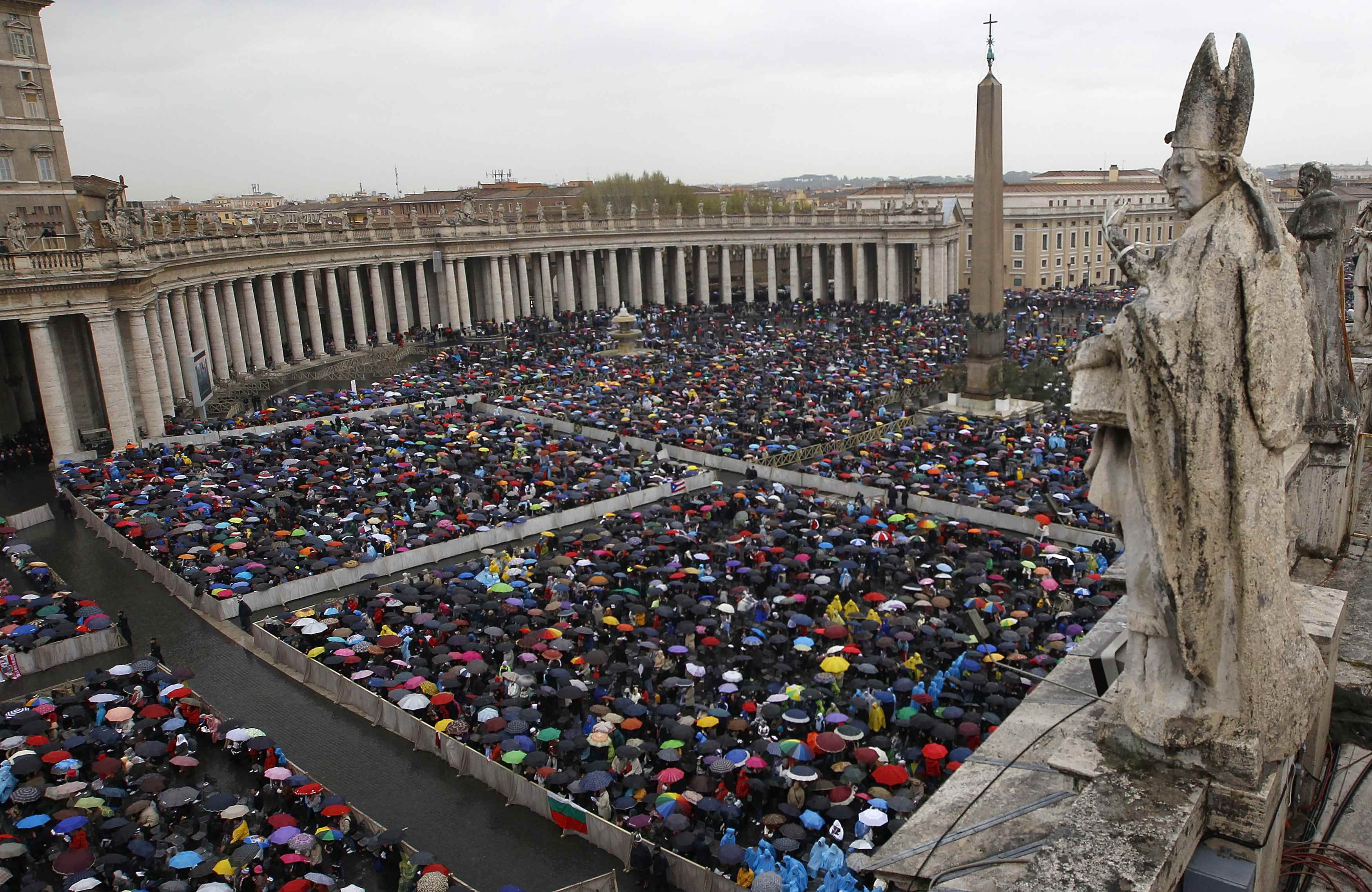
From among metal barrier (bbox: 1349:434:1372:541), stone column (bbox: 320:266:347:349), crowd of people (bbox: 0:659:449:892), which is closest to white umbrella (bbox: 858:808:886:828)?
crowd of people (bbox: 0:659:449:892)

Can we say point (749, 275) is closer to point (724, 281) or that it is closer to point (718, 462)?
point (724, 281)

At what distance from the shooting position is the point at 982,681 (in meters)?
18.0

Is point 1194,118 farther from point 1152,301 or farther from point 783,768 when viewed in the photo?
point 783,768

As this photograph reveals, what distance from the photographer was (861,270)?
78.4 metres

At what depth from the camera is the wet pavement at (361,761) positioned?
15.1 metres

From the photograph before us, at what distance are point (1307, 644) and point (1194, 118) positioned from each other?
2.85 meters

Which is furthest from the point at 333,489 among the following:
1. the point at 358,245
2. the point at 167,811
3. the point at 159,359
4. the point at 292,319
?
the point at 358,245

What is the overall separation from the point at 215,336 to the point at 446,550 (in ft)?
107

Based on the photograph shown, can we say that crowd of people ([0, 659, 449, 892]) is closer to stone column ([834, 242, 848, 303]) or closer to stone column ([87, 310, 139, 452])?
stone column ([87, 310, 139, 452])

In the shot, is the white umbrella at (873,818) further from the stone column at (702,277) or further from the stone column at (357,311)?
the stone column at (702,277)

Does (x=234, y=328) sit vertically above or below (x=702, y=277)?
above

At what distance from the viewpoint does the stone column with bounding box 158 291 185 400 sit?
47.4 metres

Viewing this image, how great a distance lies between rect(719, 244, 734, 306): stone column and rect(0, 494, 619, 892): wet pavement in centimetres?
6257

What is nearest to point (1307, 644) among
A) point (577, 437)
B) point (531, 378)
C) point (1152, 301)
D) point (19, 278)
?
point (1152, 301)
